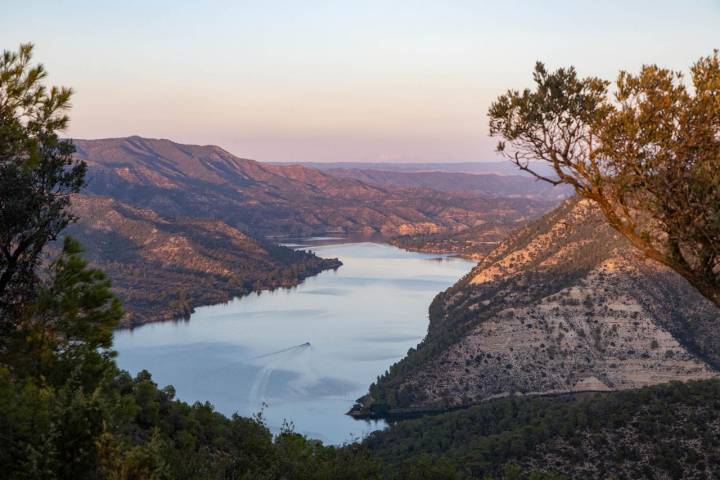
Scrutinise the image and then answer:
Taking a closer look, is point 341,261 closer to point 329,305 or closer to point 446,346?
point 329,305

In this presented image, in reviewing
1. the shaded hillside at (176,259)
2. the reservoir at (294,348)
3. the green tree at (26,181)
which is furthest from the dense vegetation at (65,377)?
the shaded hillside at (176,259)

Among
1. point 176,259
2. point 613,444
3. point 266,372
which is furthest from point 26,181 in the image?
point 176,259

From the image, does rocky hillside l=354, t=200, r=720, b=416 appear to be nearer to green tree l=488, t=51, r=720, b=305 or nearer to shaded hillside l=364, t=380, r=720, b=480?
shaded hillside l=364, t=380, r=720, b=480

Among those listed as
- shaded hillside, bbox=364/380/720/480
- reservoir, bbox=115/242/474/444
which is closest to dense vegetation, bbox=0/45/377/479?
shaded hillside, bbox=364/380/720/480

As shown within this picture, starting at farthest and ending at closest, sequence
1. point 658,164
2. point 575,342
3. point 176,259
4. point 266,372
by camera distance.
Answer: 1. point 176,259
2. point 266,372
3. point 575,342
4. point 658,164

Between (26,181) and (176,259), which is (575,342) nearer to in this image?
(26,181)
